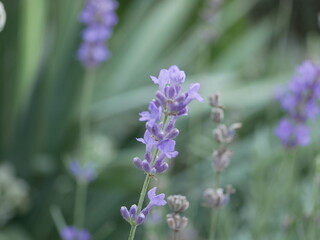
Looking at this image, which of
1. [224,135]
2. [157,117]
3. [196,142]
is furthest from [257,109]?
[157,117]

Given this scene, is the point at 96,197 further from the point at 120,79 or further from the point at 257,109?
the point at 257,109

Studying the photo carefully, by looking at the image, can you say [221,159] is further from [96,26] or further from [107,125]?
[107,125]

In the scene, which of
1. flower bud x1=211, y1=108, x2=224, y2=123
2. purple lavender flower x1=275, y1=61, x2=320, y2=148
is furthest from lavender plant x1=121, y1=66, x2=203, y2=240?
purple lavender flower x1=275, y1=61, x2=320, y2=148

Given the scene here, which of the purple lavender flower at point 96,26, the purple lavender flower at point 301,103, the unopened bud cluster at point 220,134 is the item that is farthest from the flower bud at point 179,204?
the purple lavender flower at point 96,26

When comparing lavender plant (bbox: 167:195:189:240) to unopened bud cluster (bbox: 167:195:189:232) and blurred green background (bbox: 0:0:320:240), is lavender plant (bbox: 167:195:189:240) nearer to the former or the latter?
unopened bud cluster (bbox: 167:195:189:232)

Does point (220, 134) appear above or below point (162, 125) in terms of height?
above

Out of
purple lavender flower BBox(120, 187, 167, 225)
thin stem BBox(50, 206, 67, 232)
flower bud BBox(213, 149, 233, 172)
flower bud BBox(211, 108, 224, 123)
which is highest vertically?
thin stem BBox(50, 206, 67, 232)

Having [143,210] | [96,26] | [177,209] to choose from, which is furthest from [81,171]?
[143,210]

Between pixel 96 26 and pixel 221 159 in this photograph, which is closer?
pixel 221 159
